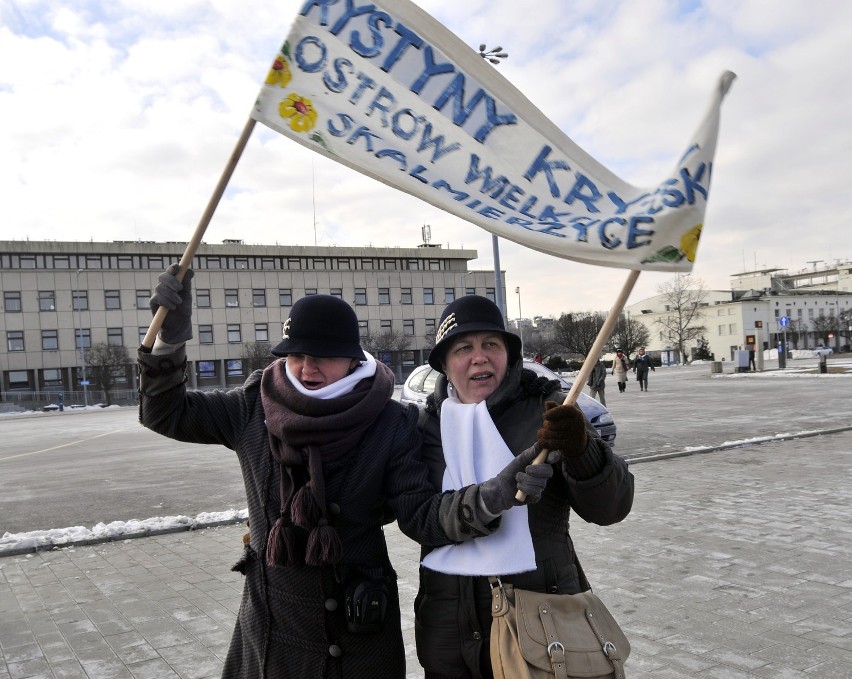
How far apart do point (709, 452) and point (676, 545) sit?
6.48 meters

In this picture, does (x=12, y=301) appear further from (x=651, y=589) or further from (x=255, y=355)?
(x=651, y=589)

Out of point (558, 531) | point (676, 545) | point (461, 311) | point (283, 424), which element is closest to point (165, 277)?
point (283, 424)

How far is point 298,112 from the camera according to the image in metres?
2.96

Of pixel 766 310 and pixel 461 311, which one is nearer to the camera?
pixel 461 311

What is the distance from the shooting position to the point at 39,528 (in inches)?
353

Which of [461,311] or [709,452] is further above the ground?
[461,311]

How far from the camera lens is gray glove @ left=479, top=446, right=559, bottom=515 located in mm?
2369

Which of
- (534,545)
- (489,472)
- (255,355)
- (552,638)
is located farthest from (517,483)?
(255,355)

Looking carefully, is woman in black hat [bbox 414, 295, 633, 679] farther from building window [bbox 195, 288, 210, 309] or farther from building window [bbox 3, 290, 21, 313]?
building window [bbox 3, 290, 21, 313]

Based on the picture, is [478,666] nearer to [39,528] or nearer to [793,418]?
[39,528]

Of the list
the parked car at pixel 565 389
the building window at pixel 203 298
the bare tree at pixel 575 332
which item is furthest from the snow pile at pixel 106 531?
the bare tree at pixel 575 332

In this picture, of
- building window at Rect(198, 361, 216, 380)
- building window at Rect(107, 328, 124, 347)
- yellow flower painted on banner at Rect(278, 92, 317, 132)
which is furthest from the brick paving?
building window at Rect(198, 361, 216, 380)

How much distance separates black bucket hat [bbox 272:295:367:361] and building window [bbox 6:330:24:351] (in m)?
69.9

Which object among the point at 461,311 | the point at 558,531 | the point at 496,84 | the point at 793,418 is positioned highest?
the point at 496,84
